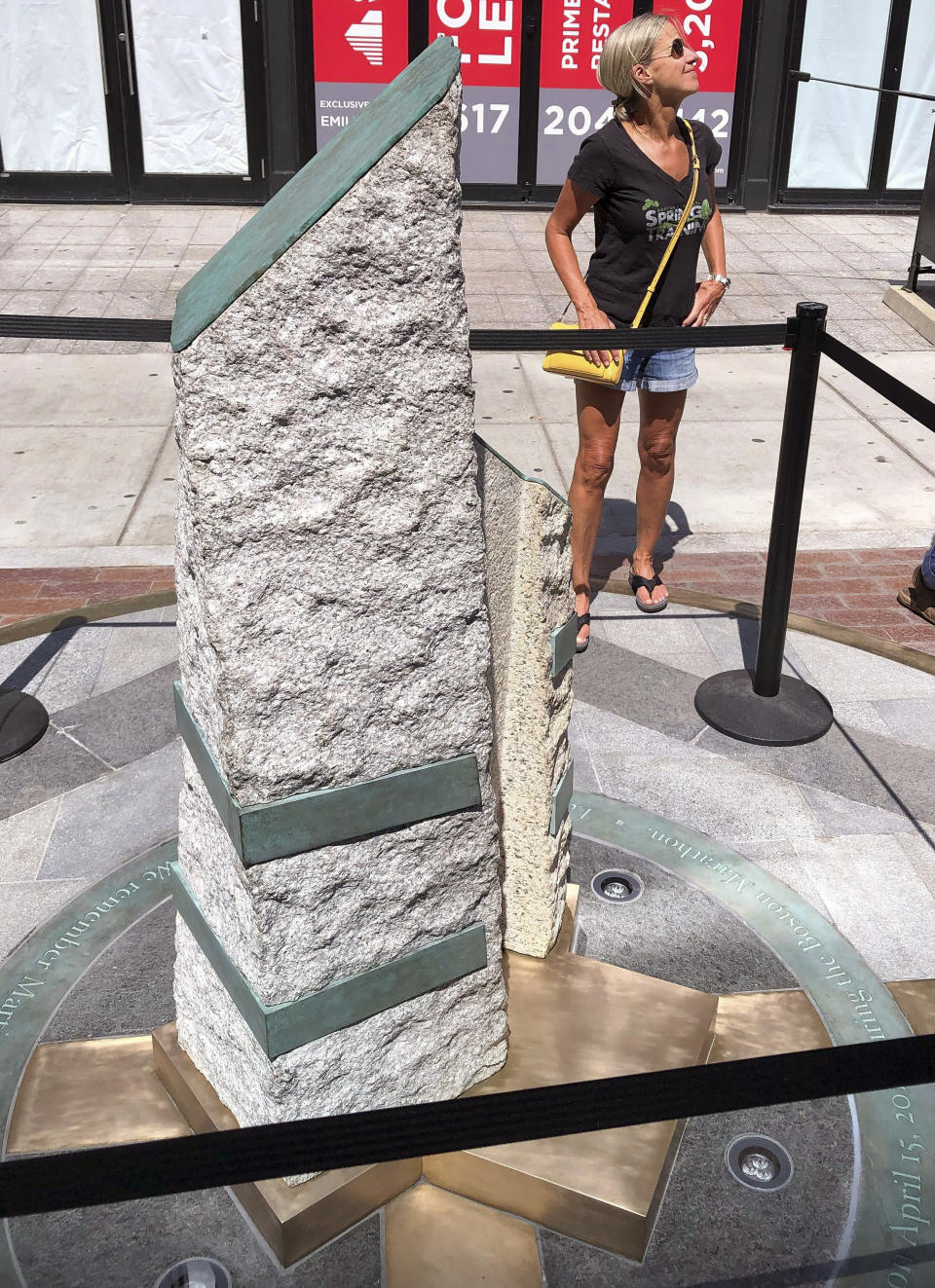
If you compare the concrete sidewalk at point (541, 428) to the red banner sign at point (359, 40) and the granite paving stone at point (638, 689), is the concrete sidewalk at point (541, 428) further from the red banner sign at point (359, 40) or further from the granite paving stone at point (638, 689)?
the red banner sign at point (359, 40)

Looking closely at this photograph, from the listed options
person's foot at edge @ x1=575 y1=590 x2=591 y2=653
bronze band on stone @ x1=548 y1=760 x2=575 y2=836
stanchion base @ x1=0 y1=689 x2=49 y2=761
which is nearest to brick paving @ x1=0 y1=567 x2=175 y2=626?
stanchion base @ x1=0 y1=689 x2=49 y2=761

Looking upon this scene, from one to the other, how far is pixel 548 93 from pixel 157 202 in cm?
397

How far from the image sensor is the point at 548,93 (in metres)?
12.2

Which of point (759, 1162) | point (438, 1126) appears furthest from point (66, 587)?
point (438, 1126)

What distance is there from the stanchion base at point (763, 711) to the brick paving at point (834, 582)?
0.73m

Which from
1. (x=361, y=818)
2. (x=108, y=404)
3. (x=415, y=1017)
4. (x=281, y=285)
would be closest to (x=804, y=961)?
(x=415, y=1017)

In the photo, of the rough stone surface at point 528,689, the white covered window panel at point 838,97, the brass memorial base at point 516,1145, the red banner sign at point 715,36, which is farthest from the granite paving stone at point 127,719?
the white covered window panel at point 838,97

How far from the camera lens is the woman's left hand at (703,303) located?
4.62 metres

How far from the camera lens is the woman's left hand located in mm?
4621

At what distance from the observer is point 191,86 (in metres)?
11.9

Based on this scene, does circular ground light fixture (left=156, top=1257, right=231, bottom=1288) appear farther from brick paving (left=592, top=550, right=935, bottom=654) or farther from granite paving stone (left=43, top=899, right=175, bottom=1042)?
brick paving (left=592, top=550, right=935, bottom=654)

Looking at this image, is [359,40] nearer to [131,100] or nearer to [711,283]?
[131,100]

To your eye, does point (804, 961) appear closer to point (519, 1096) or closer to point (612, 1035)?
point (612, 1035)

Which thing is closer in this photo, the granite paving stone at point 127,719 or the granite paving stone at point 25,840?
the granite paving stone at point 25,840
